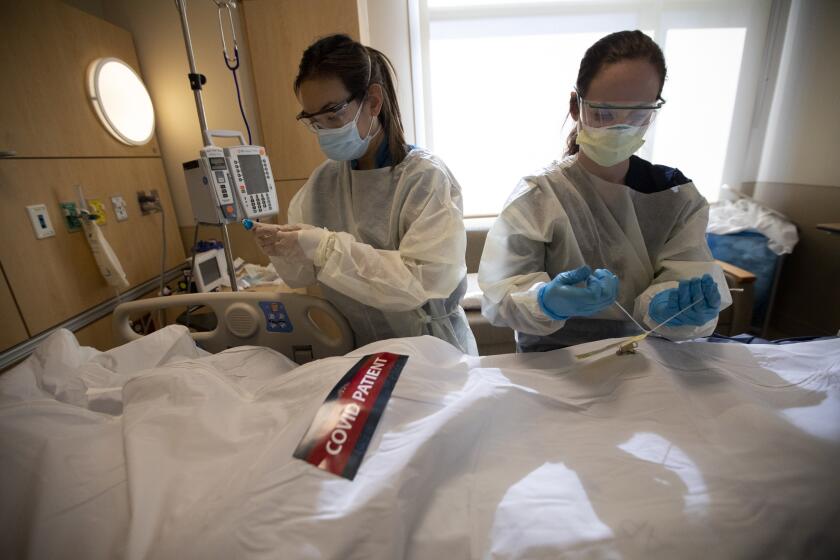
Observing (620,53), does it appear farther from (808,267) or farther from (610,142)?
(808,267)

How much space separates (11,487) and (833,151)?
3.60m

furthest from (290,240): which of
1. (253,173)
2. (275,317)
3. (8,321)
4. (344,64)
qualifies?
(8,321)

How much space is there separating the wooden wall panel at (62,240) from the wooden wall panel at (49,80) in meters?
0.08

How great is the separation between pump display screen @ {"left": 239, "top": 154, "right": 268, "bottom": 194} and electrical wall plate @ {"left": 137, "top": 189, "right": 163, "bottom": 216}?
117 centimetres

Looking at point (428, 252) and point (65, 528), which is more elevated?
point (428, 252)

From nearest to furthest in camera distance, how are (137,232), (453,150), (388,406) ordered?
1. (388,406)
2. (137,232)
3. (453,150)

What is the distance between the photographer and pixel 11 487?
1.75ft

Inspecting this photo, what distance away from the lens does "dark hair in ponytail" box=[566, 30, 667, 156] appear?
868mm

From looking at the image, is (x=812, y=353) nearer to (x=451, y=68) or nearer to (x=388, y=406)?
(x=388, y=406)

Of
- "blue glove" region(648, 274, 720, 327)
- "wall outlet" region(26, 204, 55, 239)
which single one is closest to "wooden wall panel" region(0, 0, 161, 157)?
"wall outlet" region(26, 204, 55, 239)

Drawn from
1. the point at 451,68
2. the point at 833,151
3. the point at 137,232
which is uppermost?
the point at 451,68

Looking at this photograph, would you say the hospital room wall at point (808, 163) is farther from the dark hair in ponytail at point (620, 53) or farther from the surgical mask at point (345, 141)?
the surgical mask at point (345, 141)

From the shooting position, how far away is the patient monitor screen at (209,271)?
2.03 meters

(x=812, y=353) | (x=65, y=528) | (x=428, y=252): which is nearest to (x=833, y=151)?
(x=812, y=353)
